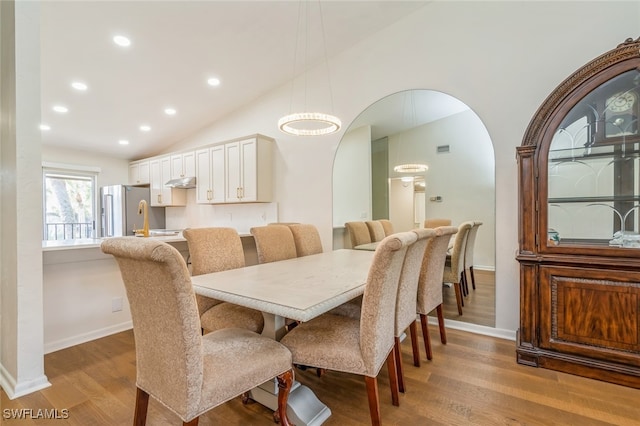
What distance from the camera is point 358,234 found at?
345cm

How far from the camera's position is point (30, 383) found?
1.91m

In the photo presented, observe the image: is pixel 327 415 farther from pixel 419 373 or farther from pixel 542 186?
pixel 542 186

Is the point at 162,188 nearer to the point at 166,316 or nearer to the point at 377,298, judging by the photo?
the point at 166,316

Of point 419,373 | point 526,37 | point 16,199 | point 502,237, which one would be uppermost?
point 526,37

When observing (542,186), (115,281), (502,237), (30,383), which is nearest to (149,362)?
(30,383)

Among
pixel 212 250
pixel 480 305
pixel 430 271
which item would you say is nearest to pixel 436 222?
pixel 480 305

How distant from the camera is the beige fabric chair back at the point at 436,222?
10.1 ft

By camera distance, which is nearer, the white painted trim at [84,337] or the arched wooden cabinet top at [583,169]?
the arched wooden cabinet top at [583,169]

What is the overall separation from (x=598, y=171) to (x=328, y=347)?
235 cm

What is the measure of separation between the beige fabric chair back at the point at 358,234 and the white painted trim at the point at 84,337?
2.44 meters

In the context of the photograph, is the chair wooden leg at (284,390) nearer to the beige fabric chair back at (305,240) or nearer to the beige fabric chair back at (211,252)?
the beige fabric chair back at (211,252)

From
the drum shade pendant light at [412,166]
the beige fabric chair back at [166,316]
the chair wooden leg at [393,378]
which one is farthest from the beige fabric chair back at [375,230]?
the beige fabric chair back at [166,316]

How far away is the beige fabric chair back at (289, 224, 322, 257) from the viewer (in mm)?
3008

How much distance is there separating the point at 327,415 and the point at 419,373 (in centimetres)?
80
